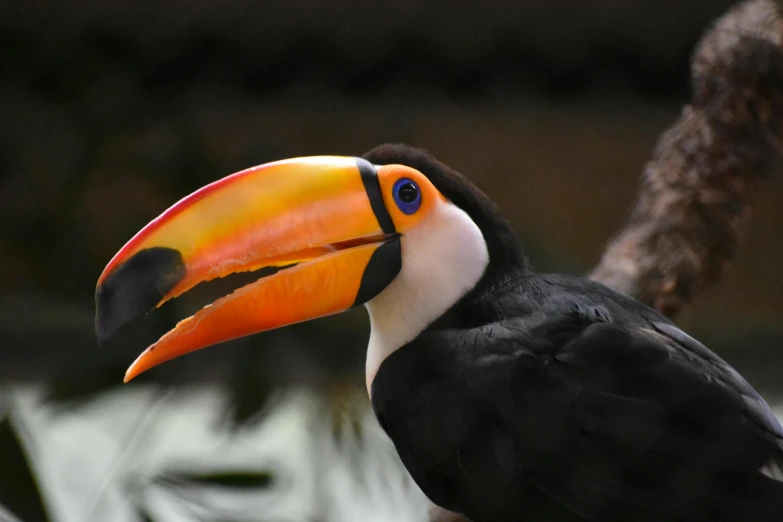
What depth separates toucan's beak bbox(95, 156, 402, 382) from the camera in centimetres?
96

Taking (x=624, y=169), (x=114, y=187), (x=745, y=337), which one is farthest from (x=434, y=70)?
(x=745, y=337)

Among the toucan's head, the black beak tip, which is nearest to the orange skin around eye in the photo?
the toucan's head

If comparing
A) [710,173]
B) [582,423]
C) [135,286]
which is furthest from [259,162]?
[582,423]

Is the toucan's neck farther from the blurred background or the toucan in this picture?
the blurred background

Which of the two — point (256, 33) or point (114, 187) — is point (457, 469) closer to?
point (256, 33)

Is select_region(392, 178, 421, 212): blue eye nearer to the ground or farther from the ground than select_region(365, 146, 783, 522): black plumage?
farther from the ground

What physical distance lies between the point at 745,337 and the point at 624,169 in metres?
0.65

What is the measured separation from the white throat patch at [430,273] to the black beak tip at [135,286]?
0.97ft

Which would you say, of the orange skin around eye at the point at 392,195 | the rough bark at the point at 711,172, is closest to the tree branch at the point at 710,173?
the rough bark at the point at 711,172

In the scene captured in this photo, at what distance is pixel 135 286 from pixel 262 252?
0.16 metres

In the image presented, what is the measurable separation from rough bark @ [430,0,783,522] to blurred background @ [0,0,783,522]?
0.28 meters

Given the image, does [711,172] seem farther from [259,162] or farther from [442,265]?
[259,162]

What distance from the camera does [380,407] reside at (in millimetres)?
1022

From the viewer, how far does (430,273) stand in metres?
1.10
